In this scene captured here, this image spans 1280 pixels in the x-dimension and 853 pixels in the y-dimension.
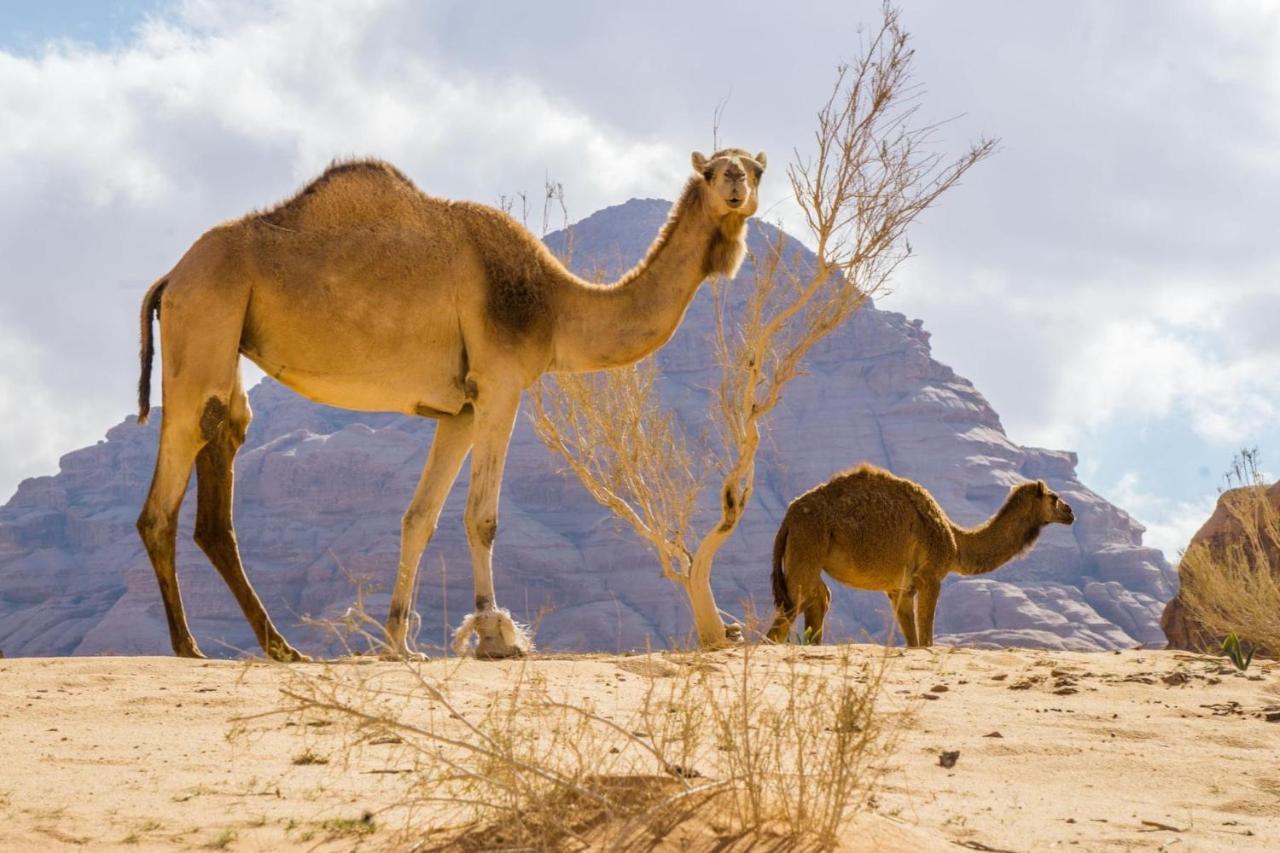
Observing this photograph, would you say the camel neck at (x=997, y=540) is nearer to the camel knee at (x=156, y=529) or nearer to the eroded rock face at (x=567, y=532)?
the camel knee at (x=156, y=529)

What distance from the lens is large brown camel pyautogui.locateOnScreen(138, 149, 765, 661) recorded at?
7742mm

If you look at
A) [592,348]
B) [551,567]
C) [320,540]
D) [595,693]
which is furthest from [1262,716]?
[320,540]

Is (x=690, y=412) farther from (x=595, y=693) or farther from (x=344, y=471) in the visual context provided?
(x=595, y=693)

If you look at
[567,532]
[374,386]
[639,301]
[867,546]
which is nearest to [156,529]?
[374,386]

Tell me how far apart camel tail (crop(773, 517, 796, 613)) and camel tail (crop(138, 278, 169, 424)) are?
21.9ft

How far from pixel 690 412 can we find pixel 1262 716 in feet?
301

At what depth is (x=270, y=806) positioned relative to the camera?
4141 mm

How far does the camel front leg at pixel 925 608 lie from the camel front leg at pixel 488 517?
6.29 meters

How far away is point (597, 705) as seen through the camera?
602cm

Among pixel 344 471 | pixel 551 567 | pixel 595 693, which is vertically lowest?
pixel 595 693

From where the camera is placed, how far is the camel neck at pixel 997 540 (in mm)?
14719

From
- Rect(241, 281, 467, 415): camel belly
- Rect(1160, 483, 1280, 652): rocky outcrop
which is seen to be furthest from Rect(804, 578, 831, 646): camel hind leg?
Rect(1160, 483, 1280, 652): rocky outcrop

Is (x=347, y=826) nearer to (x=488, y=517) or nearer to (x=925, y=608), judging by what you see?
(x=488, y=517)

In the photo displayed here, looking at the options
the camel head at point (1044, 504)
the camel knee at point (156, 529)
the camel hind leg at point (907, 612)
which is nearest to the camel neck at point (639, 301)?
the camel knee at point (156, 529)
